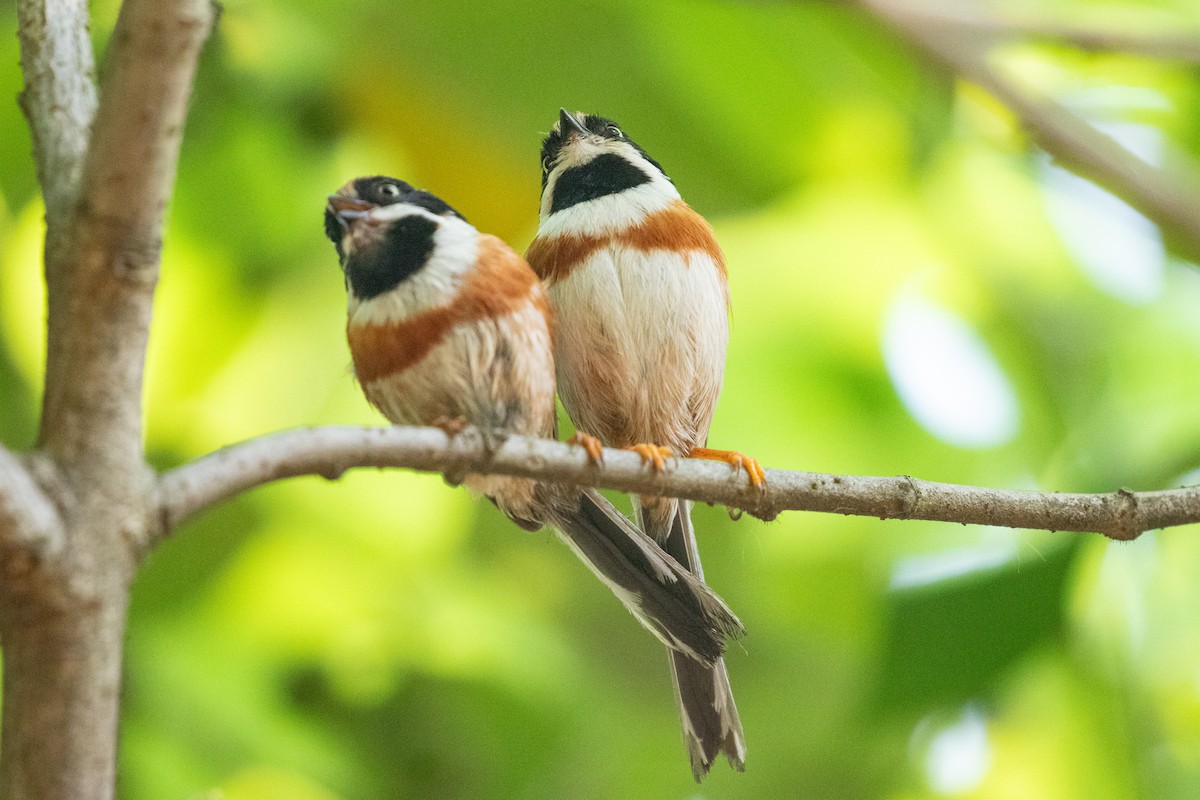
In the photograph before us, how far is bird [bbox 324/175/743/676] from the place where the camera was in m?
2.03

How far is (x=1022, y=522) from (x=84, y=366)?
136 centimetres

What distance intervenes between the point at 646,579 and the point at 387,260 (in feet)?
2.34

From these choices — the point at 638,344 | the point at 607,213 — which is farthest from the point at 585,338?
the point at 607,213

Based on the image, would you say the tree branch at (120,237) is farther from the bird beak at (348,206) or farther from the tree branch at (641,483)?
the bird beak at (348,206)

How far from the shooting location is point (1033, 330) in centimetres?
403

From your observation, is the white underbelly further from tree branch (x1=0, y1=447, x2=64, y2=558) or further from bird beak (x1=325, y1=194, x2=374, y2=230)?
tree branch (x1=0, y1=447, x2=64, y2=558)

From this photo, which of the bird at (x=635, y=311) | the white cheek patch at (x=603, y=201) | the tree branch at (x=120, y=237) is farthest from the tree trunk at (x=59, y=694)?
the white cheek patch at (x=603, y=201)

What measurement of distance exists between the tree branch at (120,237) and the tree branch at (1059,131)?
195cm

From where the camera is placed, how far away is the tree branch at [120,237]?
1260mm

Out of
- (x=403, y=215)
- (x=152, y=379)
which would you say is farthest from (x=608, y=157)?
(x=152, y=379)

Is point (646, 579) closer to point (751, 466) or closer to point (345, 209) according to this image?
point (751, 466)

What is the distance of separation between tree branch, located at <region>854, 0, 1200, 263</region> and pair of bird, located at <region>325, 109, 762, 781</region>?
73 cm

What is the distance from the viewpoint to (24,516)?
1182 mm

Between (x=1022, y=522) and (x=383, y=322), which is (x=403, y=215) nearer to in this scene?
(x=383, y=322)
